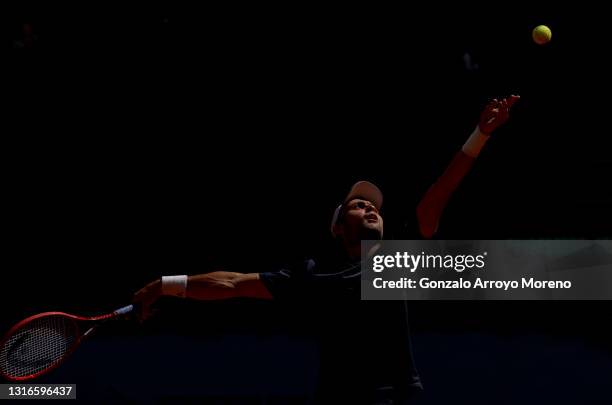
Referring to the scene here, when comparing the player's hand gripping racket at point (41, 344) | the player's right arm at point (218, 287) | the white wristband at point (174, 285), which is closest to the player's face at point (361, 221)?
the player's right arm at point (218, 287)

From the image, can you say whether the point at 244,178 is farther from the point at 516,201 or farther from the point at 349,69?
the point at 516,201

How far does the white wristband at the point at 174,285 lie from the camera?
2984 millimetres

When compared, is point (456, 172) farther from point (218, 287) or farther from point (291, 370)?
point (291, 370)

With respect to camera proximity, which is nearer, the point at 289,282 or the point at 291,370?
the point at 289,282

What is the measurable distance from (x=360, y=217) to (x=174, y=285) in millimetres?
822

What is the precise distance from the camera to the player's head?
10.5 feet

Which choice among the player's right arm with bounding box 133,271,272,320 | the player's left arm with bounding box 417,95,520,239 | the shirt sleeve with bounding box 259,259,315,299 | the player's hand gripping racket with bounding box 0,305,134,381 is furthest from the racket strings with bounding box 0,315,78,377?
the player's left arm with bounding box 417,95,520,239

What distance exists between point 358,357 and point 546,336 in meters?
3.48

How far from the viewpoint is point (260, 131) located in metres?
7.63

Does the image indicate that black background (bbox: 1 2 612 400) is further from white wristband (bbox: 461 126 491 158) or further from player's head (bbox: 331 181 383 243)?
white wristband (bbox: 461 126 491 158)

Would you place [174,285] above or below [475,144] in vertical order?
below

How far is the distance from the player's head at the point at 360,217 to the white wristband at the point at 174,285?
0.72m

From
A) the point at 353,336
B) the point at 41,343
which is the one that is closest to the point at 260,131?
the point at 41,343

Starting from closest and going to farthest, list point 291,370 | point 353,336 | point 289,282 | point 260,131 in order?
point 353,336 → point 289,282 → point 291,370 → point 260,131
